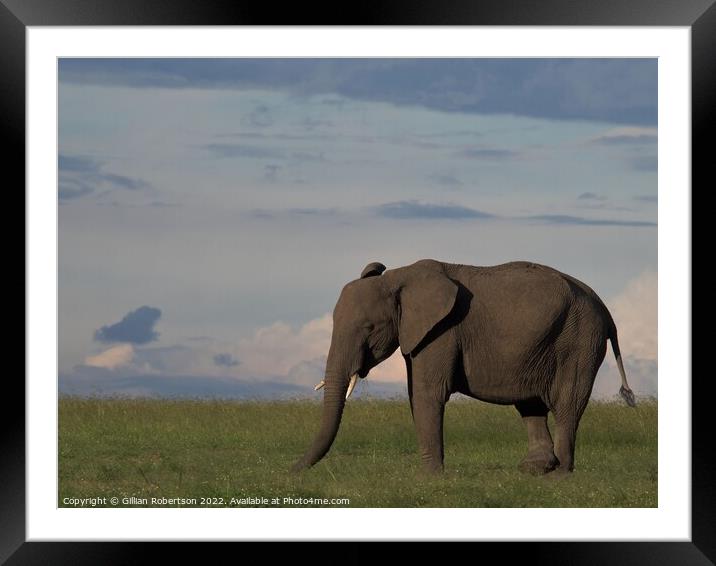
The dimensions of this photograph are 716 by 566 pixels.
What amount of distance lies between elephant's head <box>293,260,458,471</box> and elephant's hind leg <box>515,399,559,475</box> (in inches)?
82.1

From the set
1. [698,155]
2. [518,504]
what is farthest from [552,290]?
[698,155]

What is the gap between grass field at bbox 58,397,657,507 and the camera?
15734 millimetres

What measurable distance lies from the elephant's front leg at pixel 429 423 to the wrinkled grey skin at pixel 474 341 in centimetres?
1

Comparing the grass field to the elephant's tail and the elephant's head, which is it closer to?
the elephant's head

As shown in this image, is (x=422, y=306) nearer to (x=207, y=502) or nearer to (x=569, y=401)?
(x=569, y=401)

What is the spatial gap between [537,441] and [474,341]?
1.86m

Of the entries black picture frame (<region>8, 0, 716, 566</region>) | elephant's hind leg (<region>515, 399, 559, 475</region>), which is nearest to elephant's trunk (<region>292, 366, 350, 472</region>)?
elephant's hind leg (<region>515, 399, 559, 475</region>)

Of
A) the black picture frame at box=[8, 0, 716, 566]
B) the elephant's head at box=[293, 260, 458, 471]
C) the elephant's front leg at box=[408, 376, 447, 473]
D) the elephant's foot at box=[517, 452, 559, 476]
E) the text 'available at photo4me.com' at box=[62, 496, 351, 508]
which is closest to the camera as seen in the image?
the black picture frame at box=[8, 0, 716, 566]

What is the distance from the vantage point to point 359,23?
13.2 metres

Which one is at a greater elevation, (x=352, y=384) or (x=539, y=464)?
(x=352, y=384)

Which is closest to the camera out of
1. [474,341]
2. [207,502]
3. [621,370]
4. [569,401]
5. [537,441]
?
[207,502]

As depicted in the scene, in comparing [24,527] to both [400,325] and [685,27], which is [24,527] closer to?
[400,325]

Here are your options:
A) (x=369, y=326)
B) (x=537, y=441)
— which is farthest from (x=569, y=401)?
(x=369, y=326)

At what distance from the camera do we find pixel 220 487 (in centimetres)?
1602
